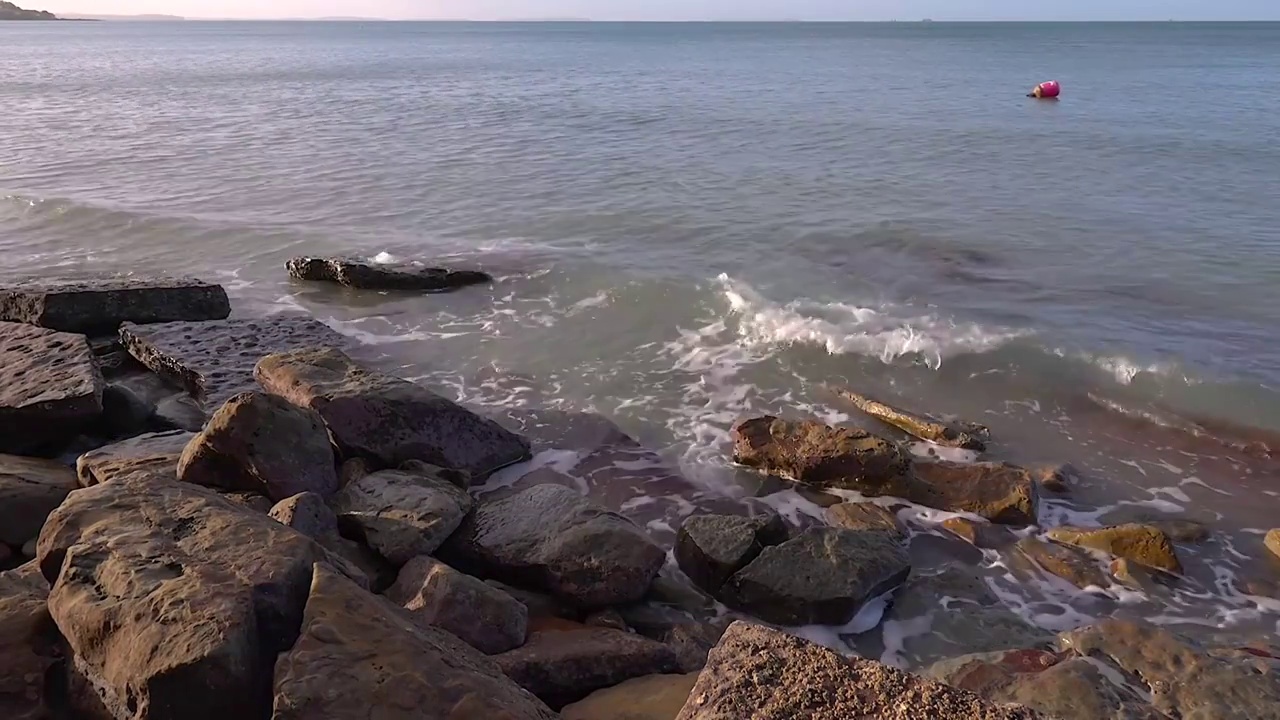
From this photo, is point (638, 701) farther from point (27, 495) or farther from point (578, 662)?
point (27, 495)

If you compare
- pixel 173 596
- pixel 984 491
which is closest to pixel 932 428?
pixel 984 491

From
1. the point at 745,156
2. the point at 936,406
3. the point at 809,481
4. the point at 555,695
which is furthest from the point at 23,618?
the point at 745,156

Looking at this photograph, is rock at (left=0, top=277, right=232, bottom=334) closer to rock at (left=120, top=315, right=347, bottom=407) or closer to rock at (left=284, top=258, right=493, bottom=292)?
rock at (left=120, top=315, right=347, bottom=407)

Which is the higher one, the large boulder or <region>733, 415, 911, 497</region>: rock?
the large boulder

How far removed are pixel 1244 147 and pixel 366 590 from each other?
29.5 meters

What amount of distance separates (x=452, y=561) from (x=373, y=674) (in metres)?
3.01

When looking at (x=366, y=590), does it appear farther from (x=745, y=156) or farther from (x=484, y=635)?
(x=745, y=156)

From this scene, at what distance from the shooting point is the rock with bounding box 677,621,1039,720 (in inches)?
116

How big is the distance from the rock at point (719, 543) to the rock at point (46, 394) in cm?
518

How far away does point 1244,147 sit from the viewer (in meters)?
25.5

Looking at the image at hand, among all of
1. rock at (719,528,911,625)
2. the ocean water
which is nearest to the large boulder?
the ocean water

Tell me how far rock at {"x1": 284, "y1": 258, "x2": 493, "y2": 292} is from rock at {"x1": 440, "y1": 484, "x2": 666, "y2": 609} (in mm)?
7890

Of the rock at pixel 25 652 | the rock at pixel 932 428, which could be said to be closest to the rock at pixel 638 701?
the rock at pixel 25 652

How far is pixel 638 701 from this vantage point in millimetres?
4754
